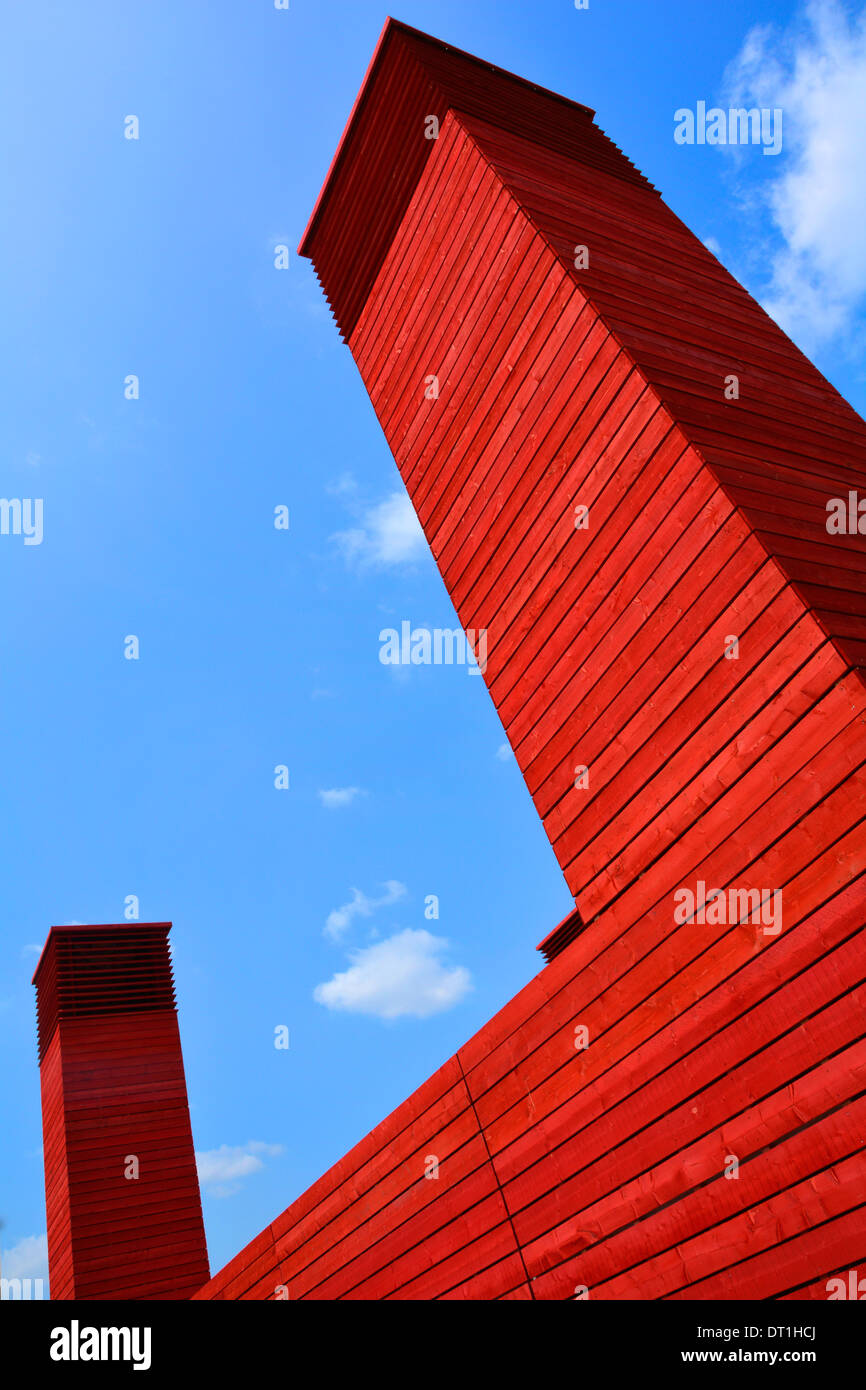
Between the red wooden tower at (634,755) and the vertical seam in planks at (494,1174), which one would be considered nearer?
the red wooden tower at (634,755)

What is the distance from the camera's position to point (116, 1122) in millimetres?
16109

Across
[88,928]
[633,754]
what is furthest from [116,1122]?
[633,754]

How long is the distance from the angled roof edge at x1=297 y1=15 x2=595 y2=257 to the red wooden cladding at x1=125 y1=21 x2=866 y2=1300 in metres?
0.95

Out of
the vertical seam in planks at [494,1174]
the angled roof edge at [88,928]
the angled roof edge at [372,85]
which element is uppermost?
the angled roof edge at [372,85]

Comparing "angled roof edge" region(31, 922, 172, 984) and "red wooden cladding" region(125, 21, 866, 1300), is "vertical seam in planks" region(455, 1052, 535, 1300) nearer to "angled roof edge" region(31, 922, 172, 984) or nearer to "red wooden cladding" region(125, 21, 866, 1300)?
"red wooden cladding" region(125, 21, 866, 1300)

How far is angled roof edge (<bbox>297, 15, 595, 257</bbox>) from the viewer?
9.50 m

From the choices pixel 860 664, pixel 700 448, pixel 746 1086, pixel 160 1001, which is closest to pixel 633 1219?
pixel 746 1086

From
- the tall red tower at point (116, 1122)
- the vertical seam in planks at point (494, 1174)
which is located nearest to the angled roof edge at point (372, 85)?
the vertical seam in planks at point (494, 1174)

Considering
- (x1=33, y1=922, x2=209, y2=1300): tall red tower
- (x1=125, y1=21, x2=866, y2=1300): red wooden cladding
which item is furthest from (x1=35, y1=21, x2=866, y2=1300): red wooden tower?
(x1=33, y1=922, x2=209, y2=1300): tall red tower

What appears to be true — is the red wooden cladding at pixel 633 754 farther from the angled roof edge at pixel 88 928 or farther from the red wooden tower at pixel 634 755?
the angled roof edge at pixel 88 928

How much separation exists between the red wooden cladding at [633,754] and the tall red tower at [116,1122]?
769cm

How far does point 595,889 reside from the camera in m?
5.97

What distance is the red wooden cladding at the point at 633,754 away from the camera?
455 centimetres
